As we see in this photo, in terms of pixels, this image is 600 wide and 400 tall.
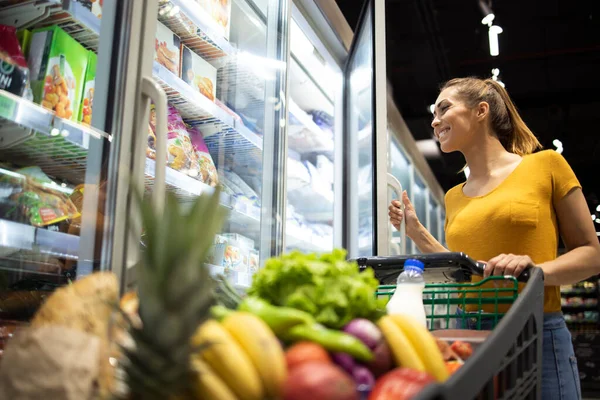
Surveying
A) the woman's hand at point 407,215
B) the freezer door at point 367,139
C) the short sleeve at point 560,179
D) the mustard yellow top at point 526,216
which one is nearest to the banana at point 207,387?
the mustard yellow top at point 526,216

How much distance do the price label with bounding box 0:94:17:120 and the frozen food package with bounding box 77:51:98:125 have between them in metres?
0.25

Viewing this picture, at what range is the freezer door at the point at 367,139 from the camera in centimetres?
279

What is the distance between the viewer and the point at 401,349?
90 centimetres

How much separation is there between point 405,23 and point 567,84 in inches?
118

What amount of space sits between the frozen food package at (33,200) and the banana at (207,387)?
0.96 meters

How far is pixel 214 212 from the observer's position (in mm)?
725

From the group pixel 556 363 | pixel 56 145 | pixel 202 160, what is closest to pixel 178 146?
pixel 202 160

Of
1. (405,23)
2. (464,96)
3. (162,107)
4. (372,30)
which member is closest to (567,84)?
(405,23)

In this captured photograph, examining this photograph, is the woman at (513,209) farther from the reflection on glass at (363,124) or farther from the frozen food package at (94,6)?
the frozen food package at (94,6)

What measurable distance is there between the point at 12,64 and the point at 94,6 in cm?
28

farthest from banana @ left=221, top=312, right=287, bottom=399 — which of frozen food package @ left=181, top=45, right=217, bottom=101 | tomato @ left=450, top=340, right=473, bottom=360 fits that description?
frozen food package @ left=181, top=45, right=217, bottom=101

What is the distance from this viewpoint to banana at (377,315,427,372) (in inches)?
35.0

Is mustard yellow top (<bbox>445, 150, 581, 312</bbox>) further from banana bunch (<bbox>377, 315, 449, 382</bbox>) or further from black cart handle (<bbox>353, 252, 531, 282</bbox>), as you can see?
banana bunch (<bbox>377, 315, 449, 382</bbox>)

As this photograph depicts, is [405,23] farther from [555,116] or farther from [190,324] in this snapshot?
[190,324]
